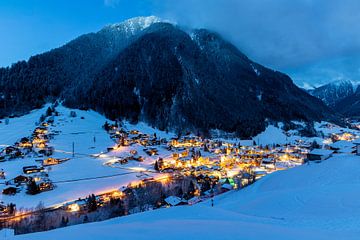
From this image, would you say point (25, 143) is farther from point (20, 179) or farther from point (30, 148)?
point (20, 179)

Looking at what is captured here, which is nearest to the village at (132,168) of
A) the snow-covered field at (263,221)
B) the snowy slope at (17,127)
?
the snowy slope at (17,127)

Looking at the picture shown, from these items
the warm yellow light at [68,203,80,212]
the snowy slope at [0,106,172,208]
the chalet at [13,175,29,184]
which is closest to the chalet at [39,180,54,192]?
the snowy slope at [0,106,172,208]

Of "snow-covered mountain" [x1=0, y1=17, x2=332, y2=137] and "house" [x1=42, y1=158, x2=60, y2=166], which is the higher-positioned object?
"snow-covered mountain" [x1=0, y1=17, x2=332, y2=137]

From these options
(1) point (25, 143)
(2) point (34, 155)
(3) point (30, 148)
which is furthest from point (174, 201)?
(1) point (25, 143)

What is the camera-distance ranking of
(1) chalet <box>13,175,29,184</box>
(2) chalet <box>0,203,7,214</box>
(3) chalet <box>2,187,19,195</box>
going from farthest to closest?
(1) chalet <box>13,175,29,184</box>
(3) chalet <box>2,187,19,195</box>
(2) chalet <box>0,203,7,214</box>

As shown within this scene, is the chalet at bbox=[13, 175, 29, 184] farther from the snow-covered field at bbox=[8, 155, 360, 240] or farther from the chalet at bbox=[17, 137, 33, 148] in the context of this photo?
the snow-covered field at bbox=[8, 155, 360, 240]
